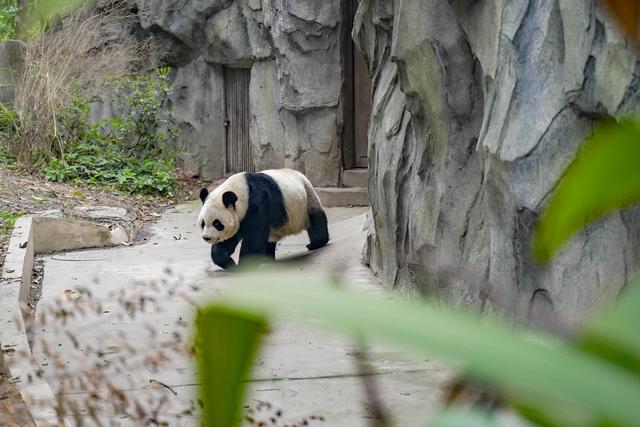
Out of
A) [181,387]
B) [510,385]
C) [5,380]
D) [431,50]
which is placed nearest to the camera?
[510,385]

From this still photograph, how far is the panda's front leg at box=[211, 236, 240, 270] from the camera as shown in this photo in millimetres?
8445

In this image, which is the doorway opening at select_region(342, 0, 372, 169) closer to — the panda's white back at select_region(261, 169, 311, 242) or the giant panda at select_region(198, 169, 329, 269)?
the panda's white back at select_region(261, 169, 311, 242)

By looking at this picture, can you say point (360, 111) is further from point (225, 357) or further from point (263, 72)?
point (225, 357)

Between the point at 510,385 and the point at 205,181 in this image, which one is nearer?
the point at 510,385

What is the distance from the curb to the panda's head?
1501mm

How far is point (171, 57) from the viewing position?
16.4 meters

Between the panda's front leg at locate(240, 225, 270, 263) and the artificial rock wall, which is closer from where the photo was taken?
the panda's front leg at locate(240, 225, 270, 263)

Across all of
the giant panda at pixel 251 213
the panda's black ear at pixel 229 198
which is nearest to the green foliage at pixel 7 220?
the giant panda at pixel 251 213

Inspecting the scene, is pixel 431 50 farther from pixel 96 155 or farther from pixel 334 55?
pixel 96 155

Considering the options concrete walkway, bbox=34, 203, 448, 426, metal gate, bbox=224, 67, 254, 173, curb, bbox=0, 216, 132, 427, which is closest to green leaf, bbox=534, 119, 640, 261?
concrete walkway, bbox=34, 203, 448, 426

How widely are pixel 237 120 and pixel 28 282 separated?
8725 mm

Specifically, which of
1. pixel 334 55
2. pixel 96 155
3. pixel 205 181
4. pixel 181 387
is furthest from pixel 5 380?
pixel 205 181

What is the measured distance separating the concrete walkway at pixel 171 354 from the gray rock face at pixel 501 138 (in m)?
0.69

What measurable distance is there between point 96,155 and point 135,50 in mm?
2243
